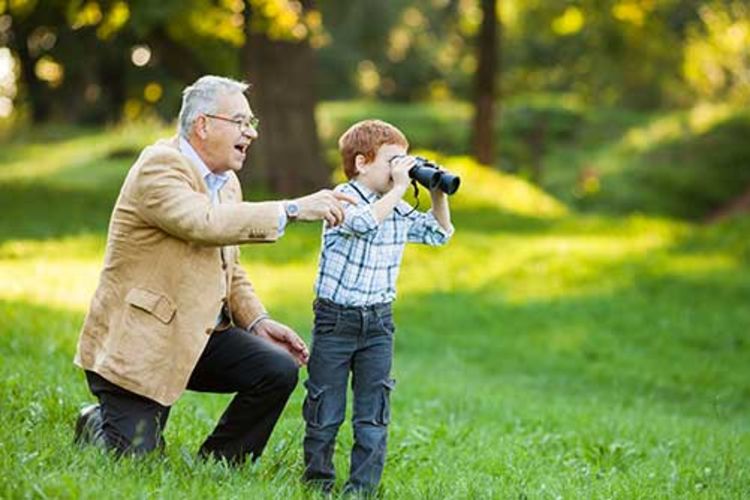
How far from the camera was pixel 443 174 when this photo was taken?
5.62 meters

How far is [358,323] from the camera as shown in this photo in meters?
5.79

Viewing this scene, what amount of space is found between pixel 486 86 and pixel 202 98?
2113cm

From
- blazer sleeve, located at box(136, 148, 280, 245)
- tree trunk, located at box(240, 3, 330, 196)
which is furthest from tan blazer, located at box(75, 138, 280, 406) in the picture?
tree trunk, located at box(240, 3, 330, 196)

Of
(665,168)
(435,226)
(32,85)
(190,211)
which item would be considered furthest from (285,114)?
(32,85)

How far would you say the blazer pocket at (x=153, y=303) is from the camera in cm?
568

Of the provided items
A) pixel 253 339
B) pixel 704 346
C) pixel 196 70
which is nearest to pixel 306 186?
pixel 196 70

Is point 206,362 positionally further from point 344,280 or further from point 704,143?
point 704,143

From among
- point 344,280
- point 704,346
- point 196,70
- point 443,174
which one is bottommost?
point 704,346

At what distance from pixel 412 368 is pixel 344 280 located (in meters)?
6.24

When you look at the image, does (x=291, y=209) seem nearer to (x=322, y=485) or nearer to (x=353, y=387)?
(x=353, y=387)

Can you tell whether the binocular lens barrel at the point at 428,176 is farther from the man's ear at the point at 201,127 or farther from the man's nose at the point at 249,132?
the man's ear at the point at 201,127

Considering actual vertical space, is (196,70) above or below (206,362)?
above

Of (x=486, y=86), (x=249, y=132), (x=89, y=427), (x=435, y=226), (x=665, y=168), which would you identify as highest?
(x=486, y=86)

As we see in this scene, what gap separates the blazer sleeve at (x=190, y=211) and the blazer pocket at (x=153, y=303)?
0.29 meters
